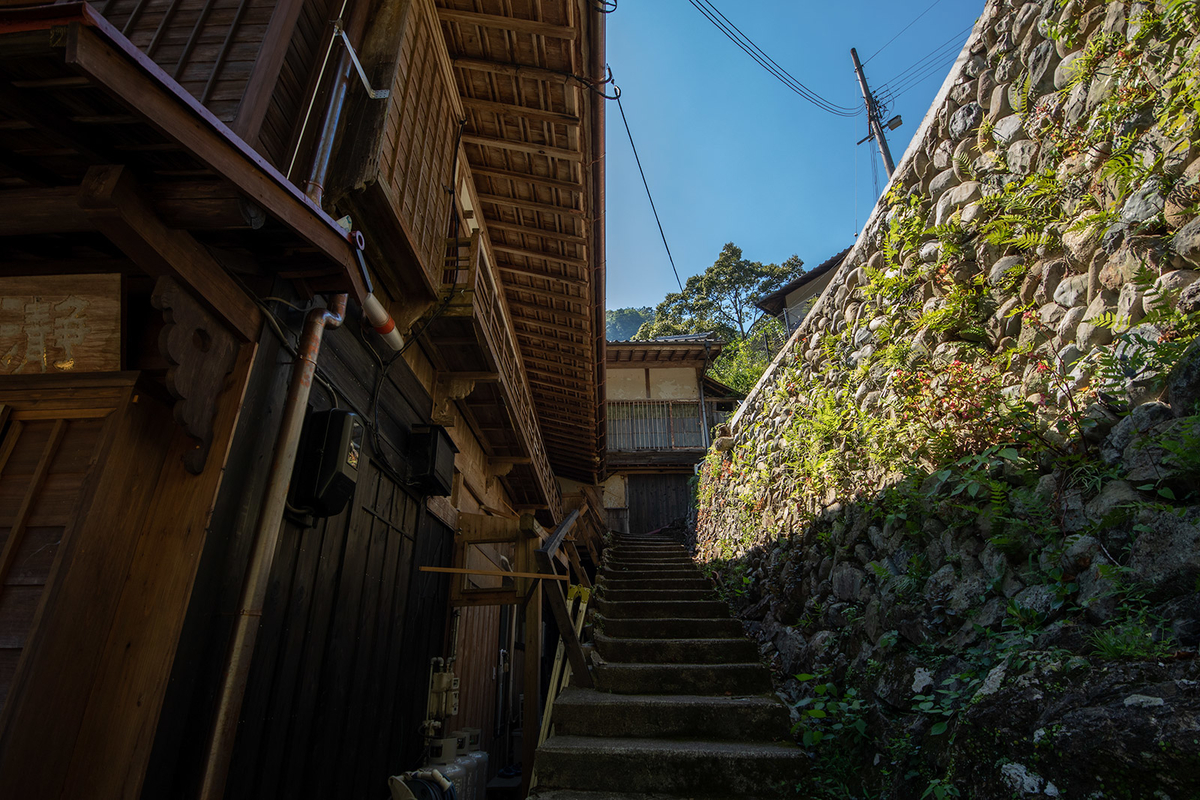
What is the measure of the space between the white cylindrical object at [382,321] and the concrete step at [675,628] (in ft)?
13.2

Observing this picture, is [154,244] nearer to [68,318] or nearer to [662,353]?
[68,318]

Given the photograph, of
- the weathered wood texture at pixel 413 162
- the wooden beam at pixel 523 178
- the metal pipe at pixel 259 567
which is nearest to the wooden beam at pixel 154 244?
the metal pipe at pixel 259 567

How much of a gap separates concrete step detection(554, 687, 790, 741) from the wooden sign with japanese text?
161 inches

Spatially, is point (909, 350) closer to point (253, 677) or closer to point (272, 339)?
point (272, 339)

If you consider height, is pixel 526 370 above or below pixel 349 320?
above

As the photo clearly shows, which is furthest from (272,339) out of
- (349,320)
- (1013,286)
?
(1013,286)

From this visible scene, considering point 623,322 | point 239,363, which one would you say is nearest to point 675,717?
point 239,363

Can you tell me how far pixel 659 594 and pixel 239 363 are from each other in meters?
6.32

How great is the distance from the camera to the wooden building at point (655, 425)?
18.2m

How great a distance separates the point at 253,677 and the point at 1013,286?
5.69 m

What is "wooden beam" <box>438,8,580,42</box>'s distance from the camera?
5.55m

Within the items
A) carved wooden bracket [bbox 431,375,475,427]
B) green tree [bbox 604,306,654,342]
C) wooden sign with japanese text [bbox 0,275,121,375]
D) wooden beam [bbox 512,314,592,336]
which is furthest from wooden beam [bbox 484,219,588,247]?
green tree [bbox 604,306,654,342]

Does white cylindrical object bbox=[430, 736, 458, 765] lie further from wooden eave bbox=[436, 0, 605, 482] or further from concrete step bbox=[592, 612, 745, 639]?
wooden eave bbox=[436, 0, 605, 482]

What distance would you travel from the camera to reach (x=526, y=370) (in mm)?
11477
